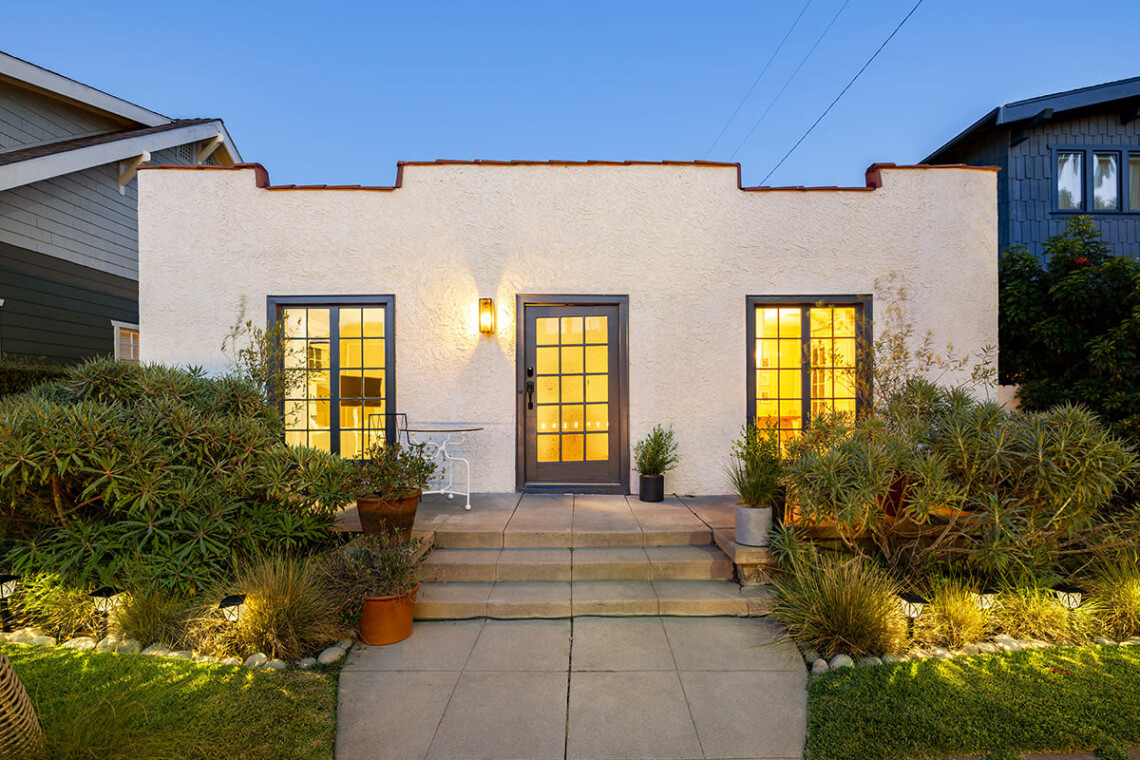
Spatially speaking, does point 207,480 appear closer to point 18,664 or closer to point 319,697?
point 18,664

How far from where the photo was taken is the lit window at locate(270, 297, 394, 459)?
561 cm

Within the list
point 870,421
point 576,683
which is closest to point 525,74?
point 870,421

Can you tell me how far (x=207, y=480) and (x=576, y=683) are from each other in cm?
273

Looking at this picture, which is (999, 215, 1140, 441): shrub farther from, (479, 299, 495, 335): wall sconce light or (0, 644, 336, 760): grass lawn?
(0, 644, 336, 760): grass lawn

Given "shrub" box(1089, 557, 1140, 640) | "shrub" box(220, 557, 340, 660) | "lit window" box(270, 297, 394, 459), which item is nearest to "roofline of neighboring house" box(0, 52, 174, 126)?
"lit window" box(270, 297, 394, 459)

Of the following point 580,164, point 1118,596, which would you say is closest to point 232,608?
point 580,164

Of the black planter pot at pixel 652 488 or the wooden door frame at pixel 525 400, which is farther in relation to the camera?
the wooden door frame at pixel 525 400

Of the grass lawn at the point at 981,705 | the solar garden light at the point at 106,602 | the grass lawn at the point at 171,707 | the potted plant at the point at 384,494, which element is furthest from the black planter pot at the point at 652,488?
the solar garden light at the point at 106,602

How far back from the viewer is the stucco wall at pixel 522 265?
5496 mm

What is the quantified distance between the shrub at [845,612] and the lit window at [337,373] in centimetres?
428

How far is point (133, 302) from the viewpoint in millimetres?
8195

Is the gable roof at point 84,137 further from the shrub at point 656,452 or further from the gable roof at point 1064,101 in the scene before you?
the gable roof at point 1064,101

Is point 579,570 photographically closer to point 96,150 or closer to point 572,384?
point 572,384

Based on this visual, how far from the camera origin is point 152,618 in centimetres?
303
